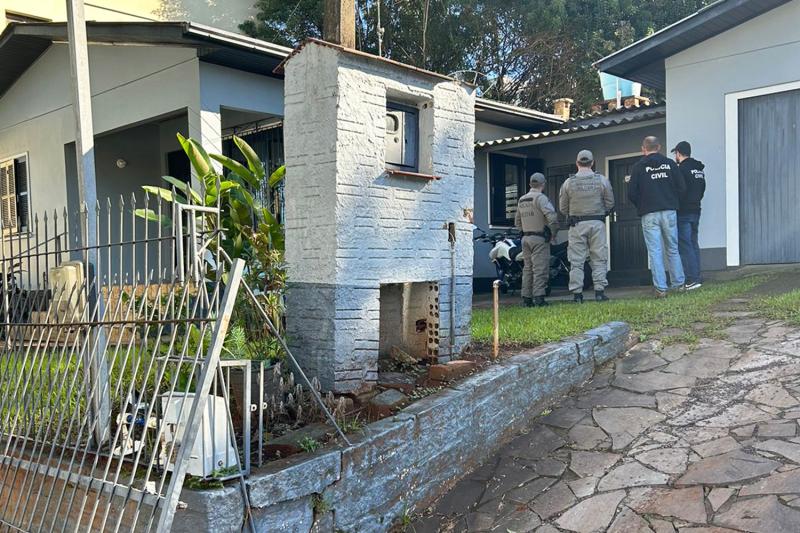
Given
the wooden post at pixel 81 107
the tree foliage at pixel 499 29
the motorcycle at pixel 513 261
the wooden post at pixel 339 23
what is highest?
the tree foliage at pixel 499 29

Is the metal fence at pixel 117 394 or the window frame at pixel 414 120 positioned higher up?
the window frame at pixel 414 120

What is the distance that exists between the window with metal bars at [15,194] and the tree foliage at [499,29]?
288 inches

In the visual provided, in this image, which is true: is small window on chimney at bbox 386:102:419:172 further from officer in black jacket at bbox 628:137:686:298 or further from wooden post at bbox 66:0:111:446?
officer in black jacket at bbox 628:137:686:298

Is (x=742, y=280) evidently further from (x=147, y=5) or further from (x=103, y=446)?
(x=147, y=5)

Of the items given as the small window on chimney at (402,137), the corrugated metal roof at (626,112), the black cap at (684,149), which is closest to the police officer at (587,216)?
the black cap at (684,149)

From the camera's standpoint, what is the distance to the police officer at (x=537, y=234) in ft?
27.1

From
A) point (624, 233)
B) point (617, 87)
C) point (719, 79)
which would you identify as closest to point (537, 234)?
point (719, 79)

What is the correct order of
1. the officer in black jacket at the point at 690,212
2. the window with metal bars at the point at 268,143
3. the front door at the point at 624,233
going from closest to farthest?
the officer in black jacket at the point at 690,212 < the window with metal bars at the point at 268,143 < the front door at the point at 624,233

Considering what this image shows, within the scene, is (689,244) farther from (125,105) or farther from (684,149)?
(125,105)

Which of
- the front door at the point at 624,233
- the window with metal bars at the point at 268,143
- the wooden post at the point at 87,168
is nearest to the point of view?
the wooden post at the point at 87,168

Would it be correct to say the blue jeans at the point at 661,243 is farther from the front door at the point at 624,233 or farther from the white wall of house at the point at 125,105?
the white wall of house at the point at 125,105

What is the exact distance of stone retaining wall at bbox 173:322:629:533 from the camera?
2811 mm

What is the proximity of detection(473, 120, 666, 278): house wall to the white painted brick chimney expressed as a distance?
8.01 m

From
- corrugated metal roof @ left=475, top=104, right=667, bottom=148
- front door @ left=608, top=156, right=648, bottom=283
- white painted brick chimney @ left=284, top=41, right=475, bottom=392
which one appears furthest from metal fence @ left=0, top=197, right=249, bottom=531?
front door @ left=608, top=156, right=648, bottom=283
